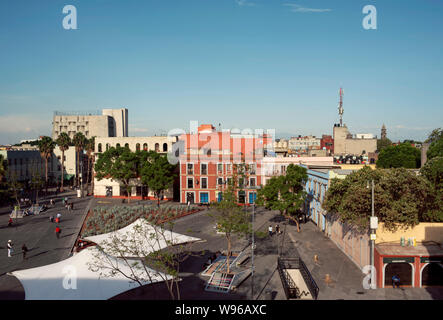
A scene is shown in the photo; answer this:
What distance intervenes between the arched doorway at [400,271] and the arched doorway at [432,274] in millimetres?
801

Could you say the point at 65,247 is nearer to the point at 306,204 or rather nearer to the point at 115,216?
the point at 115,216

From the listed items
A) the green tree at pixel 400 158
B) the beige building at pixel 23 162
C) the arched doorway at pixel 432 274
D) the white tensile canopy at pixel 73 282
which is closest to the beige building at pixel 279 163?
the green tree at pixel 400 158

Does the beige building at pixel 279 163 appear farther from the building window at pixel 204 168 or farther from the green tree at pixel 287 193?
the green tree at pixel 287 193

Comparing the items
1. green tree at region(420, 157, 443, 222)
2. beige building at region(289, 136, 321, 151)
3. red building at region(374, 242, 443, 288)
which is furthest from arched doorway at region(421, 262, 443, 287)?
beige building at region(289, 136, 321, 151)

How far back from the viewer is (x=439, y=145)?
46.0 meters

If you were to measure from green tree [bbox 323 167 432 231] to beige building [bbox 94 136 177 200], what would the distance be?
43481 mm

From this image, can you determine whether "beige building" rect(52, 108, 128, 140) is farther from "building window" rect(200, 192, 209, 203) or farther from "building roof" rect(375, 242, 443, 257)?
"building roof" rect(375, 242, 443, 257)

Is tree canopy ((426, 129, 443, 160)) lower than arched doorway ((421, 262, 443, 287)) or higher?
higher

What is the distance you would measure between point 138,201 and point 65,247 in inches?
1191

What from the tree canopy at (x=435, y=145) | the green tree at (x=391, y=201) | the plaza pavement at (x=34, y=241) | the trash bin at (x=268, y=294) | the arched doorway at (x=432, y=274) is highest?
the tree canopy at (x=435, y=145)

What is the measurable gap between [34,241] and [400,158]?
65.3 metres

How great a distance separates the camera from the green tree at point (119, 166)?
5988cm

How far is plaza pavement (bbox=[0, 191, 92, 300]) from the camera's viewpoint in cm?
2362
